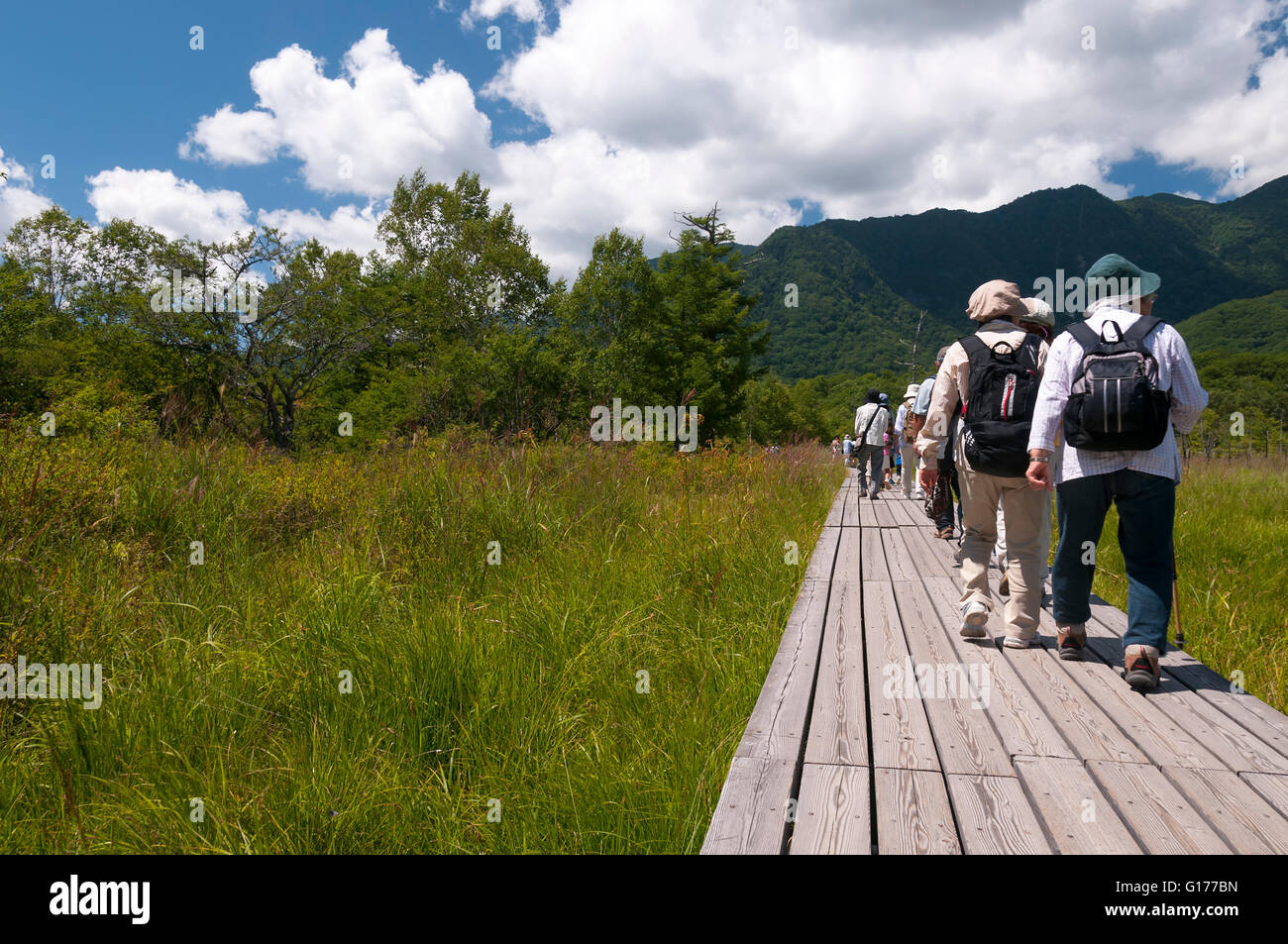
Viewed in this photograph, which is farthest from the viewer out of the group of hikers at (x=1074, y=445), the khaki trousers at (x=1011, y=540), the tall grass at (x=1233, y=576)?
the tall grass at (x=1233, y=576)

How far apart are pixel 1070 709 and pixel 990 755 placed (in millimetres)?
635

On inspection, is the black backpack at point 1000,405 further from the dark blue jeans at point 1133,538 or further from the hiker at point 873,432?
the hiker at point 873,432

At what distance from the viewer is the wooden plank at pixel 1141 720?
7.17 feet

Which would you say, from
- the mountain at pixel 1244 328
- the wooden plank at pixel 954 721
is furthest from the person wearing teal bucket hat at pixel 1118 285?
the mountain at pixel 1244 328

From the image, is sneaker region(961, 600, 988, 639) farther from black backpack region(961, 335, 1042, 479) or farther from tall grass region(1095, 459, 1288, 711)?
tall grass region(1095, 459, 1288, 711)

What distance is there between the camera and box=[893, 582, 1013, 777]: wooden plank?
7.09 ft

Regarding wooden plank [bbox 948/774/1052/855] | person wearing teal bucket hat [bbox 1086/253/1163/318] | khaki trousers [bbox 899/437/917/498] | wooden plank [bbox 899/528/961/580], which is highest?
person wearing teal bucket hat [bbox 1086/253/1163/318]

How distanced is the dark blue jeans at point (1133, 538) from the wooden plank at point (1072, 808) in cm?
116

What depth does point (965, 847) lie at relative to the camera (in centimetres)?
170

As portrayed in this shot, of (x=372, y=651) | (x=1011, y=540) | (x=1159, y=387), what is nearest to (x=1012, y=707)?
(x=1011, y=540)

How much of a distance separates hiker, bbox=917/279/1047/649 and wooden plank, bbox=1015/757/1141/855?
137 centimetres

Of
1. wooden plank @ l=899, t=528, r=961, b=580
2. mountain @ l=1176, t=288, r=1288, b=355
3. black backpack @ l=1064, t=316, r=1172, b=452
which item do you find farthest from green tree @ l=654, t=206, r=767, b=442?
mountain @ l=1176, t=288, r=1288, b=355
